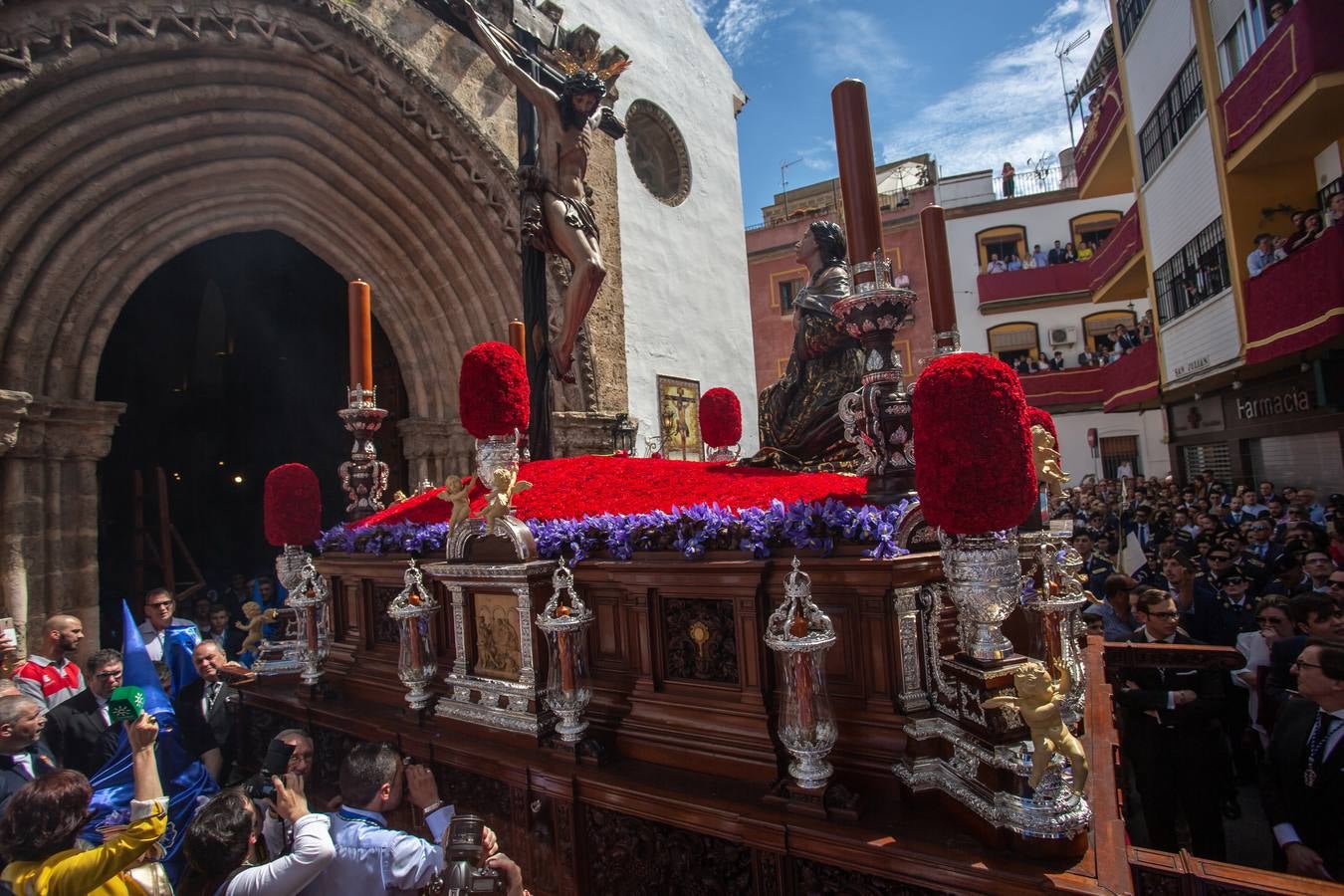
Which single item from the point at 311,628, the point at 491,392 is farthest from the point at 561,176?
the point at 311,628

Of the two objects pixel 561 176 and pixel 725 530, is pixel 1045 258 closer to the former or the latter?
pixel 561 176

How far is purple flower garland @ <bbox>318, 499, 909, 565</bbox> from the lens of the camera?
2238 mm

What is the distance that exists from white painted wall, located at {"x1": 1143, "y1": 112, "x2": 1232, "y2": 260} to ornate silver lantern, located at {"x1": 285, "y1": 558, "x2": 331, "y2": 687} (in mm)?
12056

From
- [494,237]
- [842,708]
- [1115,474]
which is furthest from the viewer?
[1115,474]

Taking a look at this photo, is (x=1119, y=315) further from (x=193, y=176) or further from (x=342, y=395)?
(x=193, y=176)

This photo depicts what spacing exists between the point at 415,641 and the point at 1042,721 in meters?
2.65

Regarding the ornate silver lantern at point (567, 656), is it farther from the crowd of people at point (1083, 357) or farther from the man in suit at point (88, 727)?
the crowd of people at point (1083, 357)

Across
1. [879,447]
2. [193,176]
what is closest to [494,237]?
[193,176]

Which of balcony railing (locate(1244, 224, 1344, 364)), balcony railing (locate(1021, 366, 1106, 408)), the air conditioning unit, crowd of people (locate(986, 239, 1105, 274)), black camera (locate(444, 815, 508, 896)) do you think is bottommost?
black camera (locate(444, 815, 508, 896))

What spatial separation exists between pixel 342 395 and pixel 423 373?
2.84 meters

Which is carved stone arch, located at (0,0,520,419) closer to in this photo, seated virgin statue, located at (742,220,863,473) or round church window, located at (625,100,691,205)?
round church window, located at (625,100,691,205)

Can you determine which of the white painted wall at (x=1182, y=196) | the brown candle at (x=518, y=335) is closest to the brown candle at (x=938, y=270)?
the brown candle at (x=518, y=335)

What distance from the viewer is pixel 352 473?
15.4ft

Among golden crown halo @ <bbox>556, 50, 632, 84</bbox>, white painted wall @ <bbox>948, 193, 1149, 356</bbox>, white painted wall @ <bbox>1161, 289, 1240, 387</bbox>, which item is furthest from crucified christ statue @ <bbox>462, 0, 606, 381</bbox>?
white painted wall @ <bbox>948, 193, 1149, 356</bbox>
